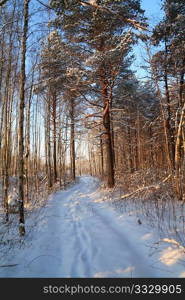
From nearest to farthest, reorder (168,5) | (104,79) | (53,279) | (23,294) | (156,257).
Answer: (23,294) → (53,279) → (156,257) → (168,5) → (104,79)

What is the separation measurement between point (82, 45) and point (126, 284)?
10049 millimetres

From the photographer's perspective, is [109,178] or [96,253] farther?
[109,178]

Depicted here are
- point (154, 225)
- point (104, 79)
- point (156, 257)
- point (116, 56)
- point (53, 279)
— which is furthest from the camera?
point (104, 79)

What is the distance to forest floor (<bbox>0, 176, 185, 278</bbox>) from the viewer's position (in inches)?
98.7

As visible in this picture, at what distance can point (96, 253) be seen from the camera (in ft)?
10.0

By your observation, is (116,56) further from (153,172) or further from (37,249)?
(37,249)

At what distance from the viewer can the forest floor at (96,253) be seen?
2.51 m

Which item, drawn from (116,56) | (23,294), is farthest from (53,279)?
(116,56)

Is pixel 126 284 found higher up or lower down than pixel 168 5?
lower down

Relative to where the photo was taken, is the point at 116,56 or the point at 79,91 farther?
the point at 79,91

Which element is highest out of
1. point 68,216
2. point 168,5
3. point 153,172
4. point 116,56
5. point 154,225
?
point 168,5

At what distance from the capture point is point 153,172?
7445mm

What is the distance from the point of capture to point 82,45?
877 centimetres

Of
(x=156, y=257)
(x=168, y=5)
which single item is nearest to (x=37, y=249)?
(x=156, y=257)
